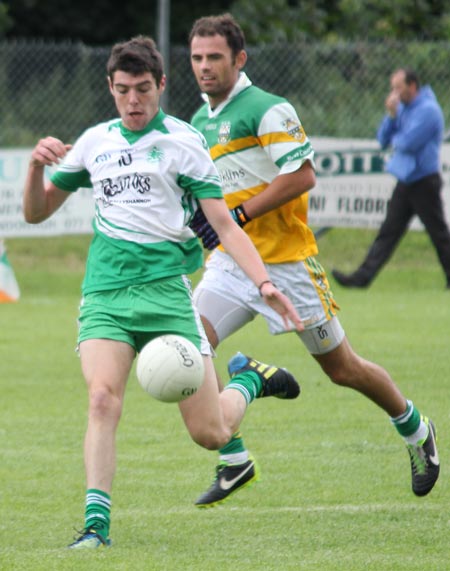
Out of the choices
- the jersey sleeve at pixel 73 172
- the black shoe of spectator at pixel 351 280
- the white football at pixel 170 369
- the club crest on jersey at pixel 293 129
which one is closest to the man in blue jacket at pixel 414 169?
the black shoe of spectator at pixel 351 280

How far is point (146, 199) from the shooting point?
5.93 metres

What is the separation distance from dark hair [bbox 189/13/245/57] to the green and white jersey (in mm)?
1108

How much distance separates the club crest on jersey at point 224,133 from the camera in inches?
279

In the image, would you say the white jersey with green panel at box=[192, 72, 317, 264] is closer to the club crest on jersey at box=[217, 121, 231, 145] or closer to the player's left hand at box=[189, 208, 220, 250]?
the club crest on jersey at box=[217, 121, 231, 145]

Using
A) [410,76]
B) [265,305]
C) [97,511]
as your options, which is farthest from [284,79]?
[97,511]

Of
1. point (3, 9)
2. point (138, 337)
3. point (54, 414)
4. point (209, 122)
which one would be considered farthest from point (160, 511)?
point (3, 9)

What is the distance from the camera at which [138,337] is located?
5887 millimetres

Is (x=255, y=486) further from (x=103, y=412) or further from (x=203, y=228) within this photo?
(x=103, y=412)

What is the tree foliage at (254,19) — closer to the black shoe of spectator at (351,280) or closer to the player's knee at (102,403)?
the black shoe of spectator at (351,280)

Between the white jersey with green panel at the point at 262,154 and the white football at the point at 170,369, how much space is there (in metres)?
1.44

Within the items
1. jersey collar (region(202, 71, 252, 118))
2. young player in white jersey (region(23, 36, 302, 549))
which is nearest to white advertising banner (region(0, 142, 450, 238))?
jersey collar (region(202, 71, 252, 118))

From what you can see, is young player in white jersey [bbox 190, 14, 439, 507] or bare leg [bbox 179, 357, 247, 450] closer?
bare leg [bbox 179, 357, 247, 450]

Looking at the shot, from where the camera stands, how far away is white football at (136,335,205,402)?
18.2 ft

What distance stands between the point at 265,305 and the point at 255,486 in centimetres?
89
